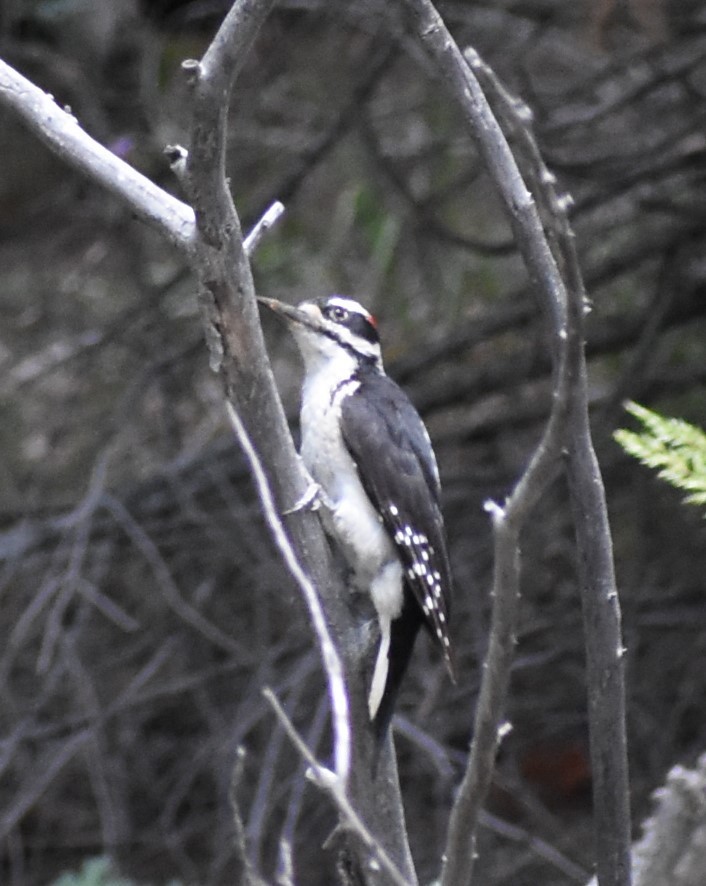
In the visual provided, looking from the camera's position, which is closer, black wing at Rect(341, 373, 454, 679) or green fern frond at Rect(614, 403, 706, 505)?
green fern frond at Rect(614, 403, 706, 505)

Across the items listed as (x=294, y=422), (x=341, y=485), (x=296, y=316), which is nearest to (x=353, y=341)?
(x=296, y=316)

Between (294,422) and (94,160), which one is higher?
(94,160)

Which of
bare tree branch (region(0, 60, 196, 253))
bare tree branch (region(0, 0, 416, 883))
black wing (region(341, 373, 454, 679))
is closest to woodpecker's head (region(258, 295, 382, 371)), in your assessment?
black wing (region(341, 373, 454, 679))

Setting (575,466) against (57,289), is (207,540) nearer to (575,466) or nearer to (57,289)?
(57,289)

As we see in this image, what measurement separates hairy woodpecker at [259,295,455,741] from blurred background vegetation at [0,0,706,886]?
921 millimetres

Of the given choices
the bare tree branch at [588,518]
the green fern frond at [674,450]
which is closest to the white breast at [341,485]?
the bare tree branch at [588,518]

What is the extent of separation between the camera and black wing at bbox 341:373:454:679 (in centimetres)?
352

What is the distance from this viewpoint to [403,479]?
12.2 ft

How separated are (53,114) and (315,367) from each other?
5.12ft

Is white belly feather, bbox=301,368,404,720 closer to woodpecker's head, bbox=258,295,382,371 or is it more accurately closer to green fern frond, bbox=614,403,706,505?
woodpecker's head, bbox=258,295,382,371

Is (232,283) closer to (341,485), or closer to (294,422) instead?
(341,485)

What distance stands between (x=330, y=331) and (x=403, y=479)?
1.66ft

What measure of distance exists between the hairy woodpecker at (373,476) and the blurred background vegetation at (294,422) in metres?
0.92

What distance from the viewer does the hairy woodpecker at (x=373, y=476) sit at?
11.4ft
